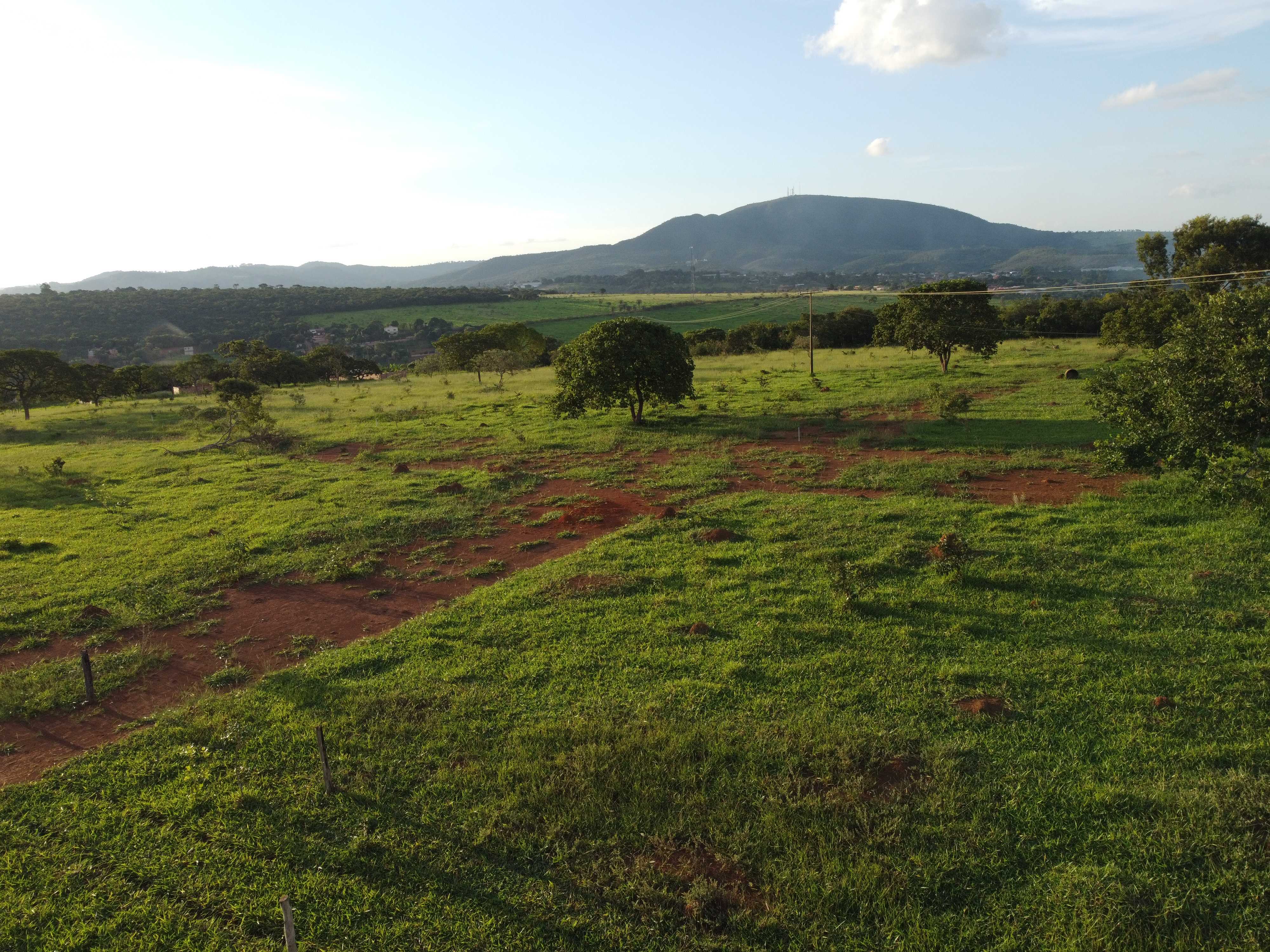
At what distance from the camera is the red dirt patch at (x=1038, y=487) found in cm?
1560

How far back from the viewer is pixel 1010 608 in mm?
10062

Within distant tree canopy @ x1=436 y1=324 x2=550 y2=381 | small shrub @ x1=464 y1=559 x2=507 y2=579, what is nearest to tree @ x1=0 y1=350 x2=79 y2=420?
distant tree canopy @ x1=436 y1=324 x2=550 y2=381

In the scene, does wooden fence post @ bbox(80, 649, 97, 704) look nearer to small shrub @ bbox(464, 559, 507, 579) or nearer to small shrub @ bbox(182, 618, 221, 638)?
small shrub @ bbox(182, 618, 221, 638)

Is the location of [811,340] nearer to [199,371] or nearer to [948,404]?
[948,404]

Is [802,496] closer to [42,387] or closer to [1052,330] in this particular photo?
[42,387]

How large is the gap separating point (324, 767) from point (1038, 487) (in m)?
16.4

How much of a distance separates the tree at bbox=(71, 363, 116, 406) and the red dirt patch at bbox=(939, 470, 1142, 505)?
47.3 m

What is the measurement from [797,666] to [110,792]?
25.8 feet

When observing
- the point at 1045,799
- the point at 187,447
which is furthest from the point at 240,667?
the point at 187,447

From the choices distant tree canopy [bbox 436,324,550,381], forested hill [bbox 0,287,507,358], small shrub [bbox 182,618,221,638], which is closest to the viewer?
small shrub [bbox 182,618,221,638]

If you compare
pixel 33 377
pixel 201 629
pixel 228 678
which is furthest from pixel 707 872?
pixel 33 377

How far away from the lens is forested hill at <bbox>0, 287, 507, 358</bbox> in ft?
257


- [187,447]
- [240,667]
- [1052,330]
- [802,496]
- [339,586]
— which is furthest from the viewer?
[1052,330]

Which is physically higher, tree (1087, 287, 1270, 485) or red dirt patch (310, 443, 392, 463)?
tree (1087, 287, 1270, 485)
